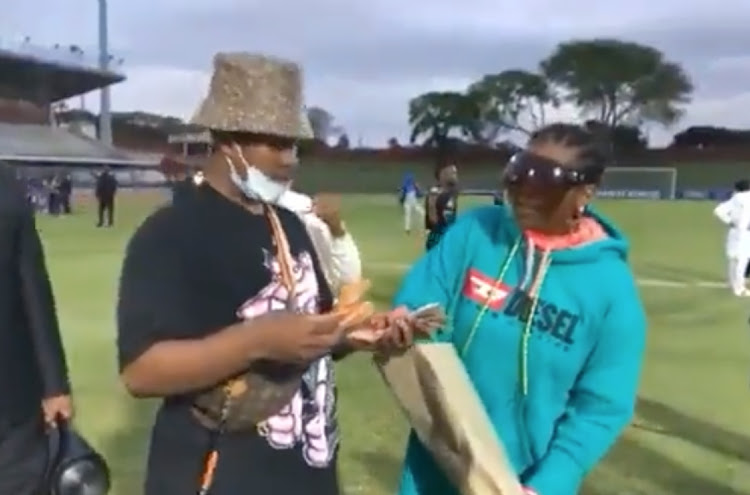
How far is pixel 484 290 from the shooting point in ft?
10.6

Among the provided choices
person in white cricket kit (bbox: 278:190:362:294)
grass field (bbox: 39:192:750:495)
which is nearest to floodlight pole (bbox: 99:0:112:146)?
grass field (bbox: 39:192:750:495)

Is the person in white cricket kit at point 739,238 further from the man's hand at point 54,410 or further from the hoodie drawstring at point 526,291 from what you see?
the hoodie drawstring at point 526,291

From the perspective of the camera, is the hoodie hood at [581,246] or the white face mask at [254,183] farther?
the hoodie hood at [581,246]

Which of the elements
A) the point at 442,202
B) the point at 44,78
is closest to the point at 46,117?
the point at 44,78

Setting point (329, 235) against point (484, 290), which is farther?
point (329, 235)

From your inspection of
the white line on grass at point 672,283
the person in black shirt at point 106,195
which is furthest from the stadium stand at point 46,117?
the white line on grass at point 672,283

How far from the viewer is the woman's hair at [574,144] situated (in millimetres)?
3223

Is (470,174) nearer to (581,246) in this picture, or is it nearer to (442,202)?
(442,202)

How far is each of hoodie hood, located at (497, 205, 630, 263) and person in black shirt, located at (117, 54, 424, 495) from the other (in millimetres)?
513

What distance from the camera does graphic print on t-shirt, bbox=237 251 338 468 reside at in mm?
2797

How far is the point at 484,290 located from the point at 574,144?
16.2 inches

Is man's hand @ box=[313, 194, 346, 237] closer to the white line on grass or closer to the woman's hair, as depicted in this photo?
the woman's hair

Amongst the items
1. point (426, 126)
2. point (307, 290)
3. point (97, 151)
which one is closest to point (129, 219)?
point (97, 151)

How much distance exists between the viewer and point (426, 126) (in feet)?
305
